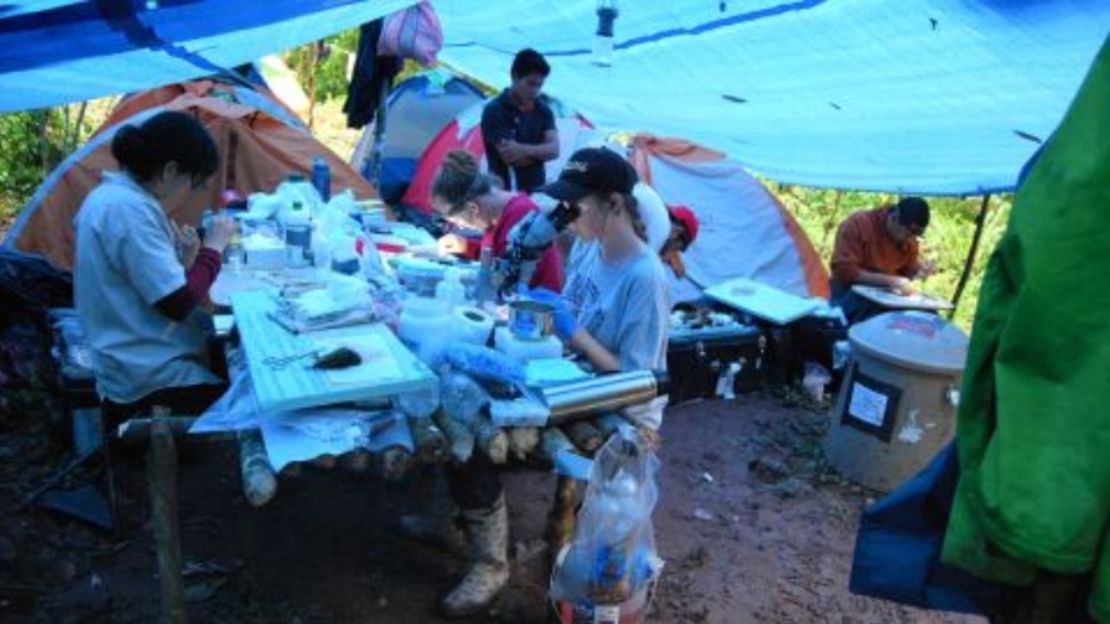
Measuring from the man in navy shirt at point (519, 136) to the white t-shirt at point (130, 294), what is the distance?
2.53 meters

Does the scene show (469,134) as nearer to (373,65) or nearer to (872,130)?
(373,65)

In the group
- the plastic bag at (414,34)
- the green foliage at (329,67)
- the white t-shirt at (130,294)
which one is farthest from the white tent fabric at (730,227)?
the green foliage at (329,67)

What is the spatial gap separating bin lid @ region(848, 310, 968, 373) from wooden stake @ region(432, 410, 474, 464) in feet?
8.23

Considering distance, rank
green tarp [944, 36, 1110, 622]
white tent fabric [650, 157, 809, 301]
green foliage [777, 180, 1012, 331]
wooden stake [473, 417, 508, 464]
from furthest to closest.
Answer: green foliage [777, 180, 1012, 331], white tent fabric [650, 157, 809, 301], wooden stake [473, 417, 508, 464], green tarp [944, 36, 1110, 622]

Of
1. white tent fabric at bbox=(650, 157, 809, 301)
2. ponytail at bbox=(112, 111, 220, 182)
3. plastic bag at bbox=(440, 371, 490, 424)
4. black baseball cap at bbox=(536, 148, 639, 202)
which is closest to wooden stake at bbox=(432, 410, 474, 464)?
plastic bag at bbox=(440, 371, 490, 424)

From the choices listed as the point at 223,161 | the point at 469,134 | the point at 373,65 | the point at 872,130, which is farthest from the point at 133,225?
the point at 469,134

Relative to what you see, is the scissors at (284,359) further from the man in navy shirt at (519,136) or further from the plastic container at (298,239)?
the man in navy shirt at (519,136)

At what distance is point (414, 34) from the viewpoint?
4.82 meters

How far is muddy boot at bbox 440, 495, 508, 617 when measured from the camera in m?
2.72

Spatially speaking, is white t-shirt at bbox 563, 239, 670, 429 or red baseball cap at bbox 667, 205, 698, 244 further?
red baseball cap at bbox 667, 205, 698, 244

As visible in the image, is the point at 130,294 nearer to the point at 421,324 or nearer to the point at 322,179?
the point at 421,324

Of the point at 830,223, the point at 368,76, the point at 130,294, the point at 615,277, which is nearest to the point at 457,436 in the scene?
the point at 615,277

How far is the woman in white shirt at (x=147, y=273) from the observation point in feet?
9.07

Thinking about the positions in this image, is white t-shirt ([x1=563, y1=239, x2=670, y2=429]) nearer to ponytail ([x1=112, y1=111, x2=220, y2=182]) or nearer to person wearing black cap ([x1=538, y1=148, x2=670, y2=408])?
person wearing black cap ([x1=538, y1=148, x2=670, y2=408])
